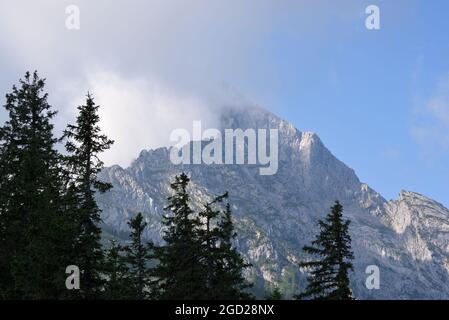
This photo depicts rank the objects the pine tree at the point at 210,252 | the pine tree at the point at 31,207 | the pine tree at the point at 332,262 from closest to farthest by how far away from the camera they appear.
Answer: the pine tree at the point at 31,207, the pine tree at the point at 210,252, the pine tree at the point at 332,262

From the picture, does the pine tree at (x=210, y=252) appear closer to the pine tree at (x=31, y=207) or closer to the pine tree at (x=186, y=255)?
the pine tree at (x=186, y=255)

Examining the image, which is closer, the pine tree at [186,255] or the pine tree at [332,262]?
the pine tree at [186,255]

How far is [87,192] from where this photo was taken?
27594mm

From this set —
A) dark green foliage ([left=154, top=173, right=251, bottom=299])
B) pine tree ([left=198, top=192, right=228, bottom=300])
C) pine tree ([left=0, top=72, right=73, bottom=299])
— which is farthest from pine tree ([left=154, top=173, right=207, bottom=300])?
pine tree ([left=0, top=72, right=73, bottom=299])

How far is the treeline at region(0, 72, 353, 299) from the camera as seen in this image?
2483 centimetres

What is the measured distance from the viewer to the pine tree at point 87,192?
84.6 feet

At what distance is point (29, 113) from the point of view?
35938mm

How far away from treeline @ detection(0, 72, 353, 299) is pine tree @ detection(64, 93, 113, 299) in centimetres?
5

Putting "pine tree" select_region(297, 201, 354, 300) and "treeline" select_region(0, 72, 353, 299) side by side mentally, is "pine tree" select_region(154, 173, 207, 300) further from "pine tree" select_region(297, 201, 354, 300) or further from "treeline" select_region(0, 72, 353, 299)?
"pine tree" select_region(297, 201, 354, 300)

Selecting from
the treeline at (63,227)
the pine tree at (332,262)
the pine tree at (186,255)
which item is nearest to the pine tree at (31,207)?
the treeline at (63,227)

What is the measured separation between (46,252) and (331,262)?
18.9 metres

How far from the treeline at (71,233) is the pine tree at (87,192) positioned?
49mm
